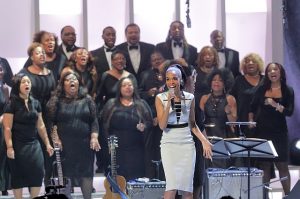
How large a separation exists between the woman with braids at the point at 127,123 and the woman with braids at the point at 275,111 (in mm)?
1480

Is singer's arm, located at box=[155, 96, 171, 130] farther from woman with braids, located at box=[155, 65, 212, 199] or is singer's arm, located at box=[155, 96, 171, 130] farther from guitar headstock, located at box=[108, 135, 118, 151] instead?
guitar headstock, located at box=[108, 135, 118, 151]

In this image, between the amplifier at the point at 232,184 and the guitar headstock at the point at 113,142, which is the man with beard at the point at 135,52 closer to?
the guitar headstock at the point at 113,142

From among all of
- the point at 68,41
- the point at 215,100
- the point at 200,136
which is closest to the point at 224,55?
the point at 215,100

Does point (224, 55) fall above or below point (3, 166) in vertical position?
above

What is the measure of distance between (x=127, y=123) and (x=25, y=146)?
4.53ft

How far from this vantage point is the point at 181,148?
27.6 feet

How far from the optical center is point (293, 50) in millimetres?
13602

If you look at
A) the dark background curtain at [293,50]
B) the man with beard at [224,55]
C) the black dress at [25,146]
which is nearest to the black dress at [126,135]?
the black dress at [25,146]

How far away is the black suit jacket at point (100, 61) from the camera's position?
11.9m

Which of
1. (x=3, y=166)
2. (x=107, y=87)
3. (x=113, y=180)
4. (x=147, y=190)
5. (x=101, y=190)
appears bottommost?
(x=101, y=190)

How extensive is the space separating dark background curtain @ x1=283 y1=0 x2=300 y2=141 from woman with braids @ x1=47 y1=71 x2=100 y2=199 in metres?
3.83

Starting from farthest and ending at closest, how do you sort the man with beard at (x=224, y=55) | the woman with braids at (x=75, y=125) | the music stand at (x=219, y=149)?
the man with beard at (x=224, y=55) < the woman with braids at (x=75, y=125) < the music stand at (x=219, y=149)

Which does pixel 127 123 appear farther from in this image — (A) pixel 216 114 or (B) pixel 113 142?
(A) pixel 216 114

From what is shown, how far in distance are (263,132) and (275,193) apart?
3.49ft
